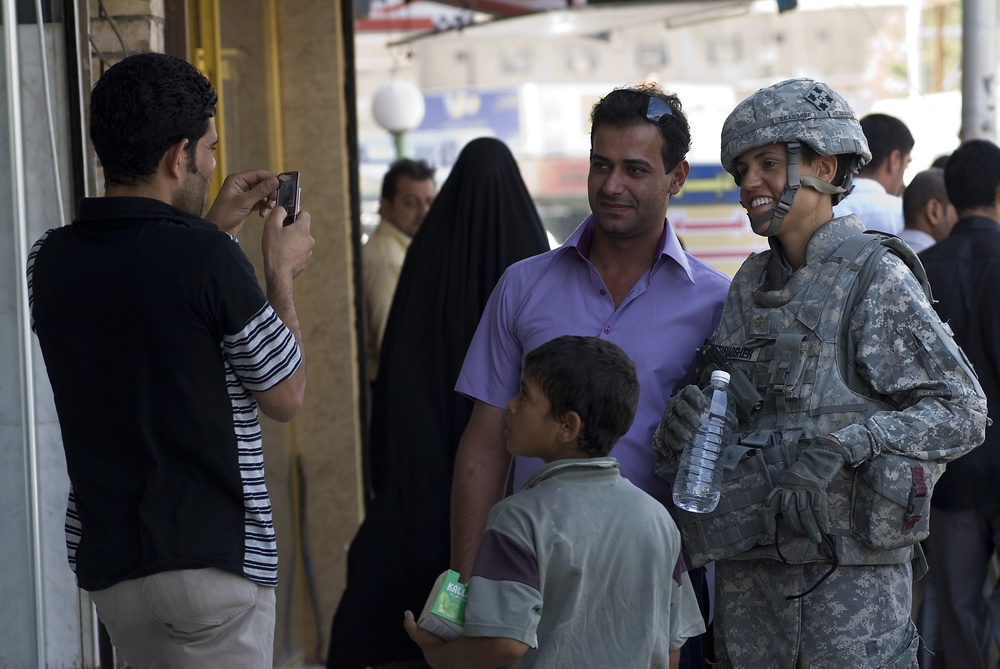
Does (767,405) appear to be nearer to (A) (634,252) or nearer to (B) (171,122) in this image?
(A) (634,252)

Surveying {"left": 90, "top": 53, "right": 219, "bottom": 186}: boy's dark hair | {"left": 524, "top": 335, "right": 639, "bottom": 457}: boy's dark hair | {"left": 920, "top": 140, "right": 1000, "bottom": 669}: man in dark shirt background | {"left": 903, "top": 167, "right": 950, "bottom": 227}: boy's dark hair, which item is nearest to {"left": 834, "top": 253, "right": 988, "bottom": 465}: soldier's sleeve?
{"left": 524, "top": 335, "right": 639, "bottom": 457}: boy's dark hair

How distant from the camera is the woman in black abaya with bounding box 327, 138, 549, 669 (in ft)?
12.2

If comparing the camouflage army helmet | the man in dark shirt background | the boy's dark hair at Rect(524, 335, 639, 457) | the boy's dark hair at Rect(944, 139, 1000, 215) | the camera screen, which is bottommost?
the man in dark shirt background

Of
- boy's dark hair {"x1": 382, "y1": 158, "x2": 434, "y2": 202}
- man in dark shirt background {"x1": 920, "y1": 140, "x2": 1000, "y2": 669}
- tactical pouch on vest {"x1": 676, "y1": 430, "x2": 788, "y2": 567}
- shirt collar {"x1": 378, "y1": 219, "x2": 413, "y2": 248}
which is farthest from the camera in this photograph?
boy's dark hair {"x1": 382, "y1": 158, "x2": 434, "y2": 202}

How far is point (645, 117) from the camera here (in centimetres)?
A: 268

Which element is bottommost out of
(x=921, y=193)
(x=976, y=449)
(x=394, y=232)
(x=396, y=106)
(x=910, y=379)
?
(x=976, y=449)

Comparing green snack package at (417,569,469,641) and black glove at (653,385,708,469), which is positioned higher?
black glove at (653,385,708,469)

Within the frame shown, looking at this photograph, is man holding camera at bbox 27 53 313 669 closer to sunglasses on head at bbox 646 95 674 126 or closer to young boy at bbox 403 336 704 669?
young boy at bbox 403 336 704 669

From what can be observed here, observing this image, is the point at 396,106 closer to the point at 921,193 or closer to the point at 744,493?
the point at 921,193

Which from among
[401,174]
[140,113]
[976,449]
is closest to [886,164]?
[976,449]

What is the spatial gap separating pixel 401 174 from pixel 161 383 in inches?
189

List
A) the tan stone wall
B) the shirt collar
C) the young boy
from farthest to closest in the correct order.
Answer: the shirt collar, the tan stone wall, the young boy

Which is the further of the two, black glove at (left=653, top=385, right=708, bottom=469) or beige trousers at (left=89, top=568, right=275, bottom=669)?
black glove at (left=653, top=385, right=708, bottom=469)

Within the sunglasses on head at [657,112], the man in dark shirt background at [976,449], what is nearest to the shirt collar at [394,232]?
the man in dark shirt background at [976,449]
